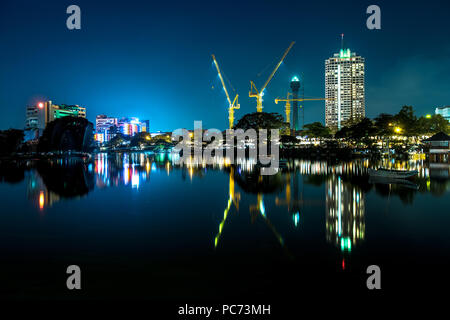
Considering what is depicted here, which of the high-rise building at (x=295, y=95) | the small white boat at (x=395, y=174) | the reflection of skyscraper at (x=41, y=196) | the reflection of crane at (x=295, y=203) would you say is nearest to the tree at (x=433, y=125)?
the small white boat at (x=395, y=174)

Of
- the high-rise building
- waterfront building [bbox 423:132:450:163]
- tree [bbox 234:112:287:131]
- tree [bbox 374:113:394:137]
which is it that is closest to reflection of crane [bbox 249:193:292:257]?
waterfront building [bbox 423:132:450:163]

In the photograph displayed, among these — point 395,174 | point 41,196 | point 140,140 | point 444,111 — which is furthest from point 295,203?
point 444,111

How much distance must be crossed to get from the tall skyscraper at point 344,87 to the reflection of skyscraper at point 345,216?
15495cm

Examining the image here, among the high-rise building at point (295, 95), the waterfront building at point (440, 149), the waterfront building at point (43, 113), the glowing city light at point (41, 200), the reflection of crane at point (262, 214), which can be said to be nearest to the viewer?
the reflection of crane at point (262, 214)

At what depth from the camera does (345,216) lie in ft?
41.5

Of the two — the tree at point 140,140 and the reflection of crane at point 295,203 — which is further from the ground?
the tree at point 140,140

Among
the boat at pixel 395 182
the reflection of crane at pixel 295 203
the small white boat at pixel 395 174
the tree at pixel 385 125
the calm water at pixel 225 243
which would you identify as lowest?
the calm water at pixel 225 243

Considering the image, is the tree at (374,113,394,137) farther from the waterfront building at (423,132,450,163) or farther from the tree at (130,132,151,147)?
Result: the tree at (130,132,151,147)

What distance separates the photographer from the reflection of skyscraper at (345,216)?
32.4ft

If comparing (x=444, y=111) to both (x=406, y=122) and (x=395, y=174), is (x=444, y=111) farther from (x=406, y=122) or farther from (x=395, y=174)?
(x=395, y=174)

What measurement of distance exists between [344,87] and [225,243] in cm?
17570

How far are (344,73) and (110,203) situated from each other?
17447 cm

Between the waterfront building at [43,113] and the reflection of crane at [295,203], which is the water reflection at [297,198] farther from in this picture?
the waterfront building at [43,113]

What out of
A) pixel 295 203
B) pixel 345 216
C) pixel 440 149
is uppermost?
pixel 440 149
